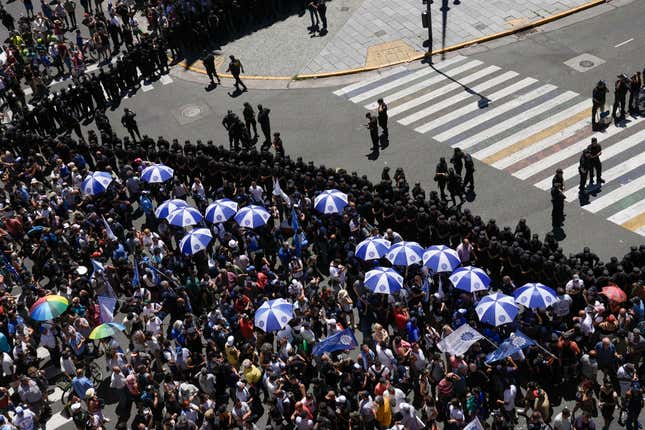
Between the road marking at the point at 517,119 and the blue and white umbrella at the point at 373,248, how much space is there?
891cm

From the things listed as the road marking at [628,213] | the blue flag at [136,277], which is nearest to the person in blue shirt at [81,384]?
the blue flag at [136,277]

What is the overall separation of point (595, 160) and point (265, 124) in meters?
12.4

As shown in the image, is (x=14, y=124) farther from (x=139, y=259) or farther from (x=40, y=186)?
(x=139, y=259)

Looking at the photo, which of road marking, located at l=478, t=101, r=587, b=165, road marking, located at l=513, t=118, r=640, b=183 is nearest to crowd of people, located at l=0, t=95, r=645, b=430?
road marking, located at l=513, t=118, r=640, b=183

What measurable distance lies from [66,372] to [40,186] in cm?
964

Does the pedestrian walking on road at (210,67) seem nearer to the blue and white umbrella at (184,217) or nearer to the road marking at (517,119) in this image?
the road marking at (517,119)

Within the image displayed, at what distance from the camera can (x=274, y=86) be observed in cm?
3616

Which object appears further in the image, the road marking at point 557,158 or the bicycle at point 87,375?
the road marking at point 557,158

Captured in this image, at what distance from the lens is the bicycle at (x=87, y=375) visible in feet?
71.6

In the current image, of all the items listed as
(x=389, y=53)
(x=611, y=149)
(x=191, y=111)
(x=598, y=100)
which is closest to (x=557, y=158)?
(x=611, y=149)

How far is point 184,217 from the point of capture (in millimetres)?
24250

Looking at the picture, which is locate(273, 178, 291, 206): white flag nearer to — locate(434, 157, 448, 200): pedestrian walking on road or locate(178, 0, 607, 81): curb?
locate(434, 157, 448, 200): pedestrian walking on road

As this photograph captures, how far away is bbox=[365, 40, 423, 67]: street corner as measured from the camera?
36031 millimetres

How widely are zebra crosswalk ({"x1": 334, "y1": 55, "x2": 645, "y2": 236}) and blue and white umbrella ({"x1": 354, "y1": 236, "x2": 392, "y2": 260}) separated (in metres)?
7.60
